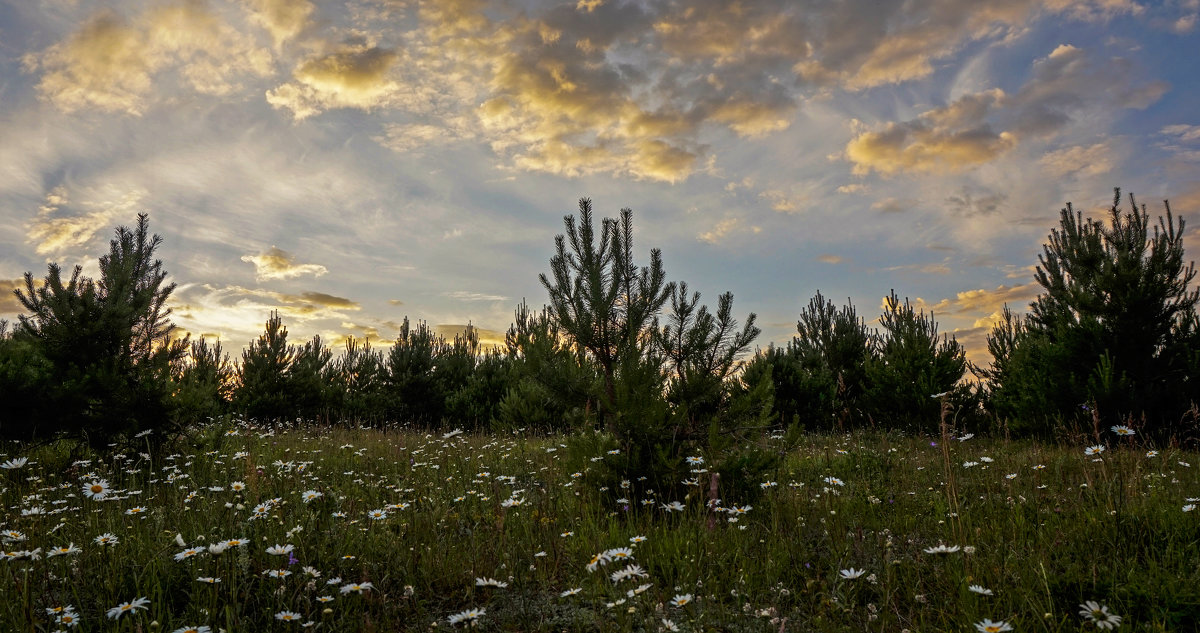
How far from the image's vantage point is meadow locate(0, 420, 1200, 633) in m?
3.02

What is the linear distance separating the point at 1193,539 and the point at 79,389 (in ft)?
37.1

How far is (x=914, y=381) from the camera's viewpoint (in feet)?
48.0

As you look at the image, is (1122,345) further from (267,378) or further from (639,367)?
(267,378)

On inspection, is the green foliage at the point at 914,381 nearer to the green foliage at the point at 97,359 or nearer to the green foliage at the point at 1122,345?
the green foliage at the point at 1122,345

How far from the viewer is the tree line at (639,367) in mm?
6410

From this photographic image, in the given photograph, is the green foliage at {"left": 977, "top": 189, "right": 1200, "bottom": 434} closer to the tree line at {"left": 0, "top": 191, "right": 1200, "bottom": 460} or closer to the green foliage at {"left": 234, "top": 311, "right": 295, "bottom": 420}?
the tree line at {"left": 0, "top": 191, "right": 1200, "bottom": 460}

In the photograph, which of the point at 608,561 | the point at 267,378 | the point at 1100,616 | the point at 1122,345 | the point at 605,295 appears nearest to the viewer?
the point at 1100,616

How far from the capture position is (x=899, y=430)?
1409 centimetres

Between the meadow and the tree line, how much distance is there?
0.93 metres

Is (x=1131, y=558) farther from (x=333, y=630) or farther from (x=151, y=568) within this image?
(x=151, y=568)

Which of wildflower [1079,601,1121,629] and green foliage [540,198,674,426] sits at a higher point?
green foliage [540,198,674,426]

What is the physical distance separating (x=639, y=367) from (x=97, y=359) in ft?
25.8

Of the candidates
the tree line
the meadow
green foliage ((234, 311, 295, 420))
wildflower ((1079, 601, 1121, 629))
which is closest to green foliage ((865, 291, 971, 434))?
the tree line

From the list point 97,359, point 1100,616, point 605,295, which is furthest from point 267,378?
point 1100,616
